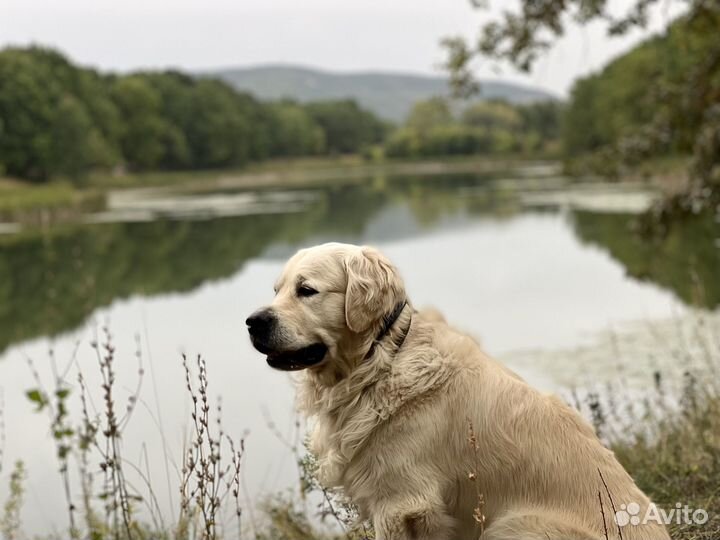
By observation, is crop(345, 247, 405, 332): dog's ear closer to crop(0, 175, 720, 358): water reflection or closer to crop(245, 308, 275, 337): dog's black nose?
crop(245, 308, 275, 337): dog's black nose

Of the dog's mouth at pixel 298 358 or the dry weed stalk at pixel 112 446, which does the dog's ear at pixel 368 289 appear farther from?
the dry weed stalk at pixel 112 446

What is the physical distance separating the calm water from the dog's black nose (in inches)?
63.9

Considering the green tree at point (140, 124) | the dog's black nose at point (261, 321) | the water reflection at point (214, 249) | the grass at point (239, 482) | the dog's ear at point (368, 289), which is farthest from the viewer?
the green tree at point (140, 124)

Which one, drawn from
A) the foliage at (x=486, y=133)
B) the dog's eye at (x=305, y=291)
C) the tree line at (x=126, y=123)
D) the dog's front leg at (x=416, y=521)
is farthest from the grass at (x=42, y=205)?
the foliage at (x=486, y=133)

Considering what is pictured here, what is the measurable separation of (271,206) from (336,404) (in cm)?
3848

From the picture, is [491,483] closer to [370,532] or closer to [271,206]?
[370,532]

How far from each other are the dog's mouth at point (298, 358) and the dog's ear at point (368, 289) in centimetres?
17

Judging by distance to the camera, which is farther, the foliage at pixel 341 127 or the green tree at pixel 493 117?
the foliage at pixel 341 127

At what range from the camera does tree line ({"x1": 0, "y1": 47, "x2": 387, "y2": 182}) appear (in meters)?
63.0

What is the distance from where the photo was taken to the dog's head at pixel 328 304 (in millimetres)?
3328

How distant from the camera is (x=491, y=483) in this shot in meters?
3.19

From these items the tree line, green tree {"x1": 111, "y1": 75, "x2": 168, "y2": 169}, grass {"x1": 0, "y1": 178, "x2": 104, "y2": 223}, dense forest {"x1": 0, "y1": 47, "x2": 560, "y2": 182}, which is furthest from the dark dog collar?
green tree {"x1": 111, "y1": 75, "x2": 168, "y2": 169}

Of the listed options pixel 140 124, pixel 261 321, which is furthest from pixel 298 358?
pixel 140 124

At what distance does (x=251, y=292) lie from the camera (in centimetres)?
1798
